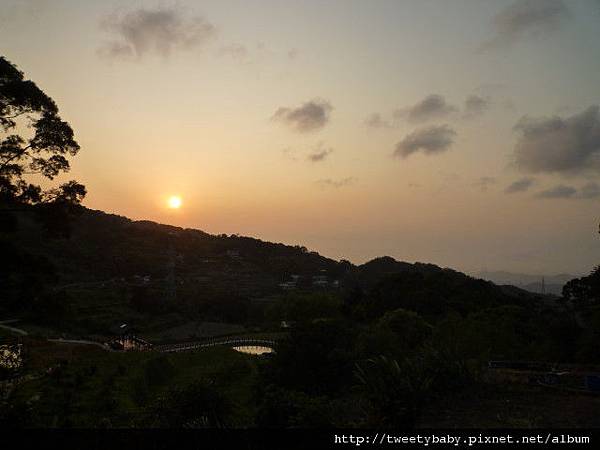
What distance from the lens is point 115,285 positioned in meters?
86.1

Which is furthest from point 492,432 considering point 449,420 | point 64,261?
point 64,261

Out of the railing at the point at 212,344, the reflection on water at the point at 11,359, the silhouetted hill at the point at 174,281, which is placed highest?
the silhouetted hill at the point at 174,281

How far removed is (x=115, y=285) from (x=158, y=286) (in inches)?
405

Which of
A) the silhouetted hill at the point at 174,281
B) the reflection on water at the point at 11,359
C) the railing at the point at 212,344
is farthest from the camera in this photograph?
the railing at the point at 212,344

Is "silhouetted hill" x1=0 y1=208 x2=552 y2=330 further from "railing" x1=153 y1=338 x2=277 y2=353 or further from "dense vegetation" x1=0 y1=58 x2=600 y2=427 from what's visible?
"railing" x1=153 y1=338 x2=277 y2=353

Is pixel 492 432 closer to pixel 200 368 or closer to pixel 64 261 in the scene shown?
pixel 200 368

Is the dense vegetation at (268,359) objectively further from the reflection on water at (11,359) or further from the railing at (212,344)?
the railing at (212,344)

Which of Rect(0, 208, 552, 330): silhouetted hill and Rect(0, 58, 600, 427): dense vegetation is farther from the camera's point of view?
Rect(0, 208, 552, 330): silhouetted hill

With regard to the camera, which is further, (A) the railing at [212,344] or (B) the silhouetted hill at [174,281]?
(A) the railing at [212,344]

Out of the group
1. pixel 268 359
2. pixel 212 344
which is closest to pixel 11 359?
pixel 268 359

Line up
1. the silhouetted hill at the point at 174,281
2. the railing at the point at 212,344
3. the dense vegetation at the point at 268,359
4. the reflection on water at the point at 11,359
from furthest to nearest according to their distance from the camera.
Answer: the railing at the point at 212,344, the silhouetted hill at the point at 174,281, the reflection on water at the point at 11,359, the dense vegetation at the point at 268,359

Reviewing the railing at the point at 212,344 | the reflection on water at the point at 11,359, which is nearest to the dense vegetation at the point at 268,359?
the reflection on water at the point at 11,359

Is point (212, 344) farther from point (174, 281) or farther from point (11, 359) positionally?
point (174, 281)

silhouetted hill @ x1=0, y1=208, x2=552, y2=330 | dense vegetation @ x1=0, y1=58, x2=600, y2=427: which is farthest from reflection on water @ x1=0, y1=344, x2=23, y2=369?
silhouetted hill @ x1=0, y1=208, x2=552, y2=330
